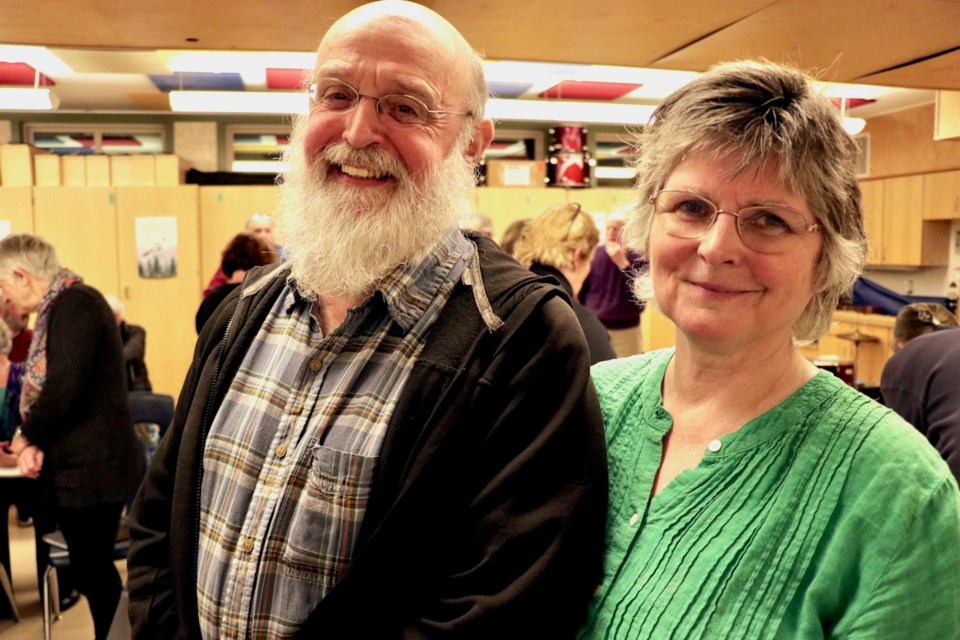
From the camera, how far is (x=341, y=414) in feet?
4.20

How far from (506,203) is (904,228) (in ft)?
12.7

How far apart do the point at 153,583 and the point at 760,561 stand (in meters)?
1.03

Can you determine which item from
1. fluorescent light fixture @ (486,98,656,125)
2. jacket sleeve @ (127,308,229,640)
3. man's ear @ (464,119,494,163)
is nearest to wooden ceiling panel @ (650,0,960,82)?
man's ear @ (464,119,494,163)

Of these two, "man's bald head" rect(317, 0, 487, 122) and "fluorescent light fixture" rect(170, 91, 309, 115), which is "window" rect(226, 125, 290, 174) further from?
"man's bald head" rect(317, 0, 487, 122)

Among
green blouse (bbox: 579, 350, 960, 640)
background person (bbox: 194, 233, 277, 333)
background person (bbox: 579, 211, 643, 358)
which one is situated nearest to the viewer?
green blouse (bbox: 579, 350, 960, 640)

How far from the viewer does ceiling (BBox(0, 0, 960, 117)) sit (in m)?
1.79

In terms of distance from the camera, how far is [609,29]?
1.94 metres

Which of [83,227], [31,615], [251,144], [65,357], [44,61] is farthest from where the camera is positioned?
[251,144]

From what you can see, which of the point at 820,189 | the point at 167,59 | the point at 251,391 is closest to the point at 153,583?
the point at 251,391

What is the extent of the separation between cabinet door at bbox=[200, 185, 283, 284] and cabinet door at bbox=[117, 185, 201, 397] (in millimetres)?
109

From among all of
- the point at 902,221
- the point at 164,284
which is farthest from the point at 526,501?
the point at 902,221

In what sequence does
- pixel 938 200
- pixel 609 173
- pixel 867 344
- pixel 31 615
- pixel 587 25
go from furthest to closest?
pixel 609 173, pixel 867 344, pixel 938 200, pixel 31 615, pixel 587 25

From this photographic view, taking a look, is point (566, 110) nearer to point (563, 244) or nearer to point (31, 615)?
point (563, 244)

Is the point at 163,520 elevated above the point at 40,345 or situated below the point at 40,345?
below
